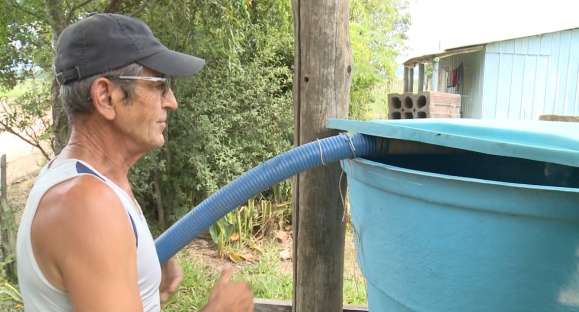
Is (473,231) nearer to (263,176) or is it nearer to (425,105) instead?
(263,176)

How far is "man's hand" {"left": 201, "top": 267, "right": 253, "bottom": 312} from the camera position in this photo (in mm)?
1304

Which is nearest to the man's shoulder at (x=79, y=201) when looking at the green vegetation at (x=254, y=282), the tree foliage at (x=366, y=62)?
the green vegetation at (x=254, y=282)

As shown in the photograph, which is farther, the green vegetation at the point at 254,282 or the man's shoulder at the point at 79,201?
the green vegetation at the point at 254,282

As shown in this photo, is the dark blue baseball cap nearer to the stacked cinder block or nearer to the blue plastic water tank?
the blue plastic water tank

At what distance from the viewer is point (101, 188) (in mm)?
990

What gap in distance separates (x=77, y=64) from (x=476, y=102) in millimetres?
9381

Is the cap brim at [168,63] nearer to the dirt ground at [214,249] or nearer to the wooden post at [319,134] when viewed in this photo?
the wooden post at [319,134]

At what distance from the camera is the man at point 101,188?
36.6 inches

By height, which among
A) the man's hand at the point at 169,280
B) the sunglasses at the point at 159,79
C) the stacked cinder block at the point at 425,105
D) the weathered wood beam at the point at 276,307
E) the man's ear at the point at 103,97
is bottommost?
the weathered wood beam at the point at 276,307

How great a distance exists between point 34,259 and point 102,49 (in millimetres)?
490

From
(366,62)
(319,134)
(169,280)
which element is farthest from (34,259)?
(366,62)

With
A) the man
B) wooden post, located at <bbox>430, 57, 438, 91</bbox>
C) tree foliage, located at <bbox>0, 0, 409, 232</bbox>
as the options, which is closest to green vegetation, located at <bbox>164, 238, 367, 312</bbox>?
tree foliage, located at <bbox>0, 0, 409, 232</bbox>

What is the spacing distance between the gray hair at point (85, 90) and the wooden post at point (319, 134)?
0.92 m

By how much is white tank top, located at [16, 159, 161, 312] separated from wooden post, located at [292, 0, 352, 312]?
0.95 meters
